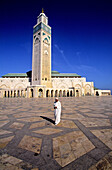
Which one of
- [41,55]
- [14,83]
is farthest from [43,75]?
[14,83]

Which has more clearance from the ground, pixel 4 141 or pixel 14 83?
pixel 14 83

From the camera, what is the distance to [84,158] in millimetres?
1657

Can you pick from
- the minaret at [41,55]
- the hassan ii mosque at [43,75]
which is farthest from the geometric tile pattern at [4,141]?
the minaret at [41,55]

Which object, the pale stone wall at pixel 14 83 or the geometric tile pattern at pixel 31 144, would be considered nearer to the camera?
the geometric tile pattern at pixel 31 144

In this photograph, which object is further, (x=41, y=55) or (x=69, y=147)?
(x=41, y=55)

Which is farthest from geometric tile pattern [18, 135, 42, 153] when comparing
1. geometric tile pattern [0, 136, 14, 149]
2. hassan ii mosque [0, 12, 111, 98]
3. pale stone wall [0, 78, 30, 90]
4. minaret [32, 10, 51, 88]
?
pale stone wall [0, 78, 30, 90]

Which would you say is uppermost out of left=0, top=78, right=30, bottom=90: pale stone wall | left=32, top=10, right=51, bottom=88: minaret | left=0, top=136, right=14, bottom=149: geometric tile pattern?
left=32, top=10, right=51, bottom=88: minaret

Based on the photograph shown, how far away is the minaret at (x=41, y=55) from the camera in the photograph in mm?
38438

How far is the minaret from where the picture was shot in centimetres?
3844

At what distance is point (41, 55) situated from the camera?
126ft

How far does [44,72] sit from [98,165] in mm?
38691

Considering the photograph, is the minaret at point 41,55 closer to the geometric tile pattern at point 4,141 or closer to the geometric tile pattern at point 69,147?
the geometric tile pattern at point 4,141

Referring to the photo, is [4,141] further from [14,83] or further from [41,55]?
[14,83]

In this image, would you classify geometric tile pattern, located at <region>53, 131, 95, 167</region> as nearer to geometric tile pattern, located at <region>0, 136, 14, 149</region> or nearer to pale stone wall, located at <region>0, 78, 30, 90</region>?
geometric tile pattern, located at <region>0, 136, 14, 149</region>
